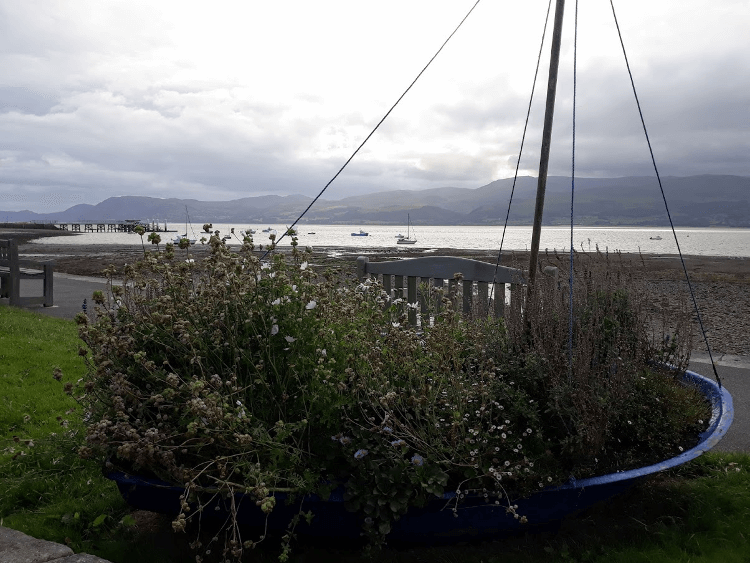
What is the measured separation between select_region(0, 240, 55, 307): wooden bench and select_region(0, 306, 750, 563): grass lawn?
7.44 metres

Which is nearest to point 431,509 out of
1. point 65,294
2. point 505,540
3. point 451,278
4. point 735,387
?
point 505,540

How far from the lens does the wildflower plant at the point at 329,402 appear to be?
241 centimetres

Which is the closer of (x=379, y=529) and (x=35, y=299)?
(x=379, y=529)

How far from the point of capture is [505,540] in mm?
2852

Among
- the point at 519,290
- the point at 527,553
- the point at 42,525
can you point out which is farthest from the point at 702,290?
the point at 42,525

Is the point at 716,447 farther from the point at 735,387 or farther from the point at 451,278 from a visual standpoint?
the point at 451,278

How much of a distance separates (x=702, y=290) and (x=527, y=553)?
18.3m

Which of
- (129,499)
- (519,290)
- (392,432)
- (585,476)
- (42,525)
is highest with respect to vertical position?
(519,290)

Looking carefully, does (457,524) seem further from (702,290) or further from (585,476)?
(702,290)

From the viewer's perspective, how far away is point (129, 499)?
9.05 feet

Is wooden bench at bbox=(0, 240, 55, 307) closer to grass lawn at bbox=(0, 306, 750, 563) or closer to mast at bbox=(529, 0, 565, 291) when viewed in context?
grass lawn at bbox=(0, 306, 750, 563)

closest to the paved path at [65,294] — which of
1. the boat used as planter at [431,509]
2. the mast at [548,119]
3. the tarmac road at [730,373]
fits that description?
the tarmac road at [730,373]

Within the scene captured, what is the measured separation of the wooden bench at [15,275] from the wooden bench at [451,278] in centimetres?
777

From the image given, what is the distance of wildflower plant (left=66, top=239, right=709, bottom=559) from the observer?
2.41 m
